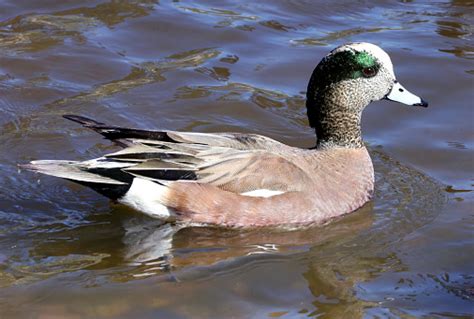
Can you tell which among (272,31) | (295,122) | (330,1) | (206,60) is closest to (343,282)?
(295,122)

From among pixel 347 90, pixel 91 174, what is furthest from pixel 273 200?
pixel 91 174

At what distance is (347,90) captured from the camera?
627cm

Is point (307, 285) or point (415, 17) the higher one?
point (415, 17)

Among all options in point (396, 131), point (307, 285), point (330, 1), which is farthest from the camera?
point (330, 1)

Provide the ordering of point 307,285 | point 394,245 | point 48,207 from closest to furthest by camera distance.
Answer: point 307,285, point 394,245, point 48,207

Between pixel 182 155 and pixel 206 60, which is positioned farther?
pixel 206 60

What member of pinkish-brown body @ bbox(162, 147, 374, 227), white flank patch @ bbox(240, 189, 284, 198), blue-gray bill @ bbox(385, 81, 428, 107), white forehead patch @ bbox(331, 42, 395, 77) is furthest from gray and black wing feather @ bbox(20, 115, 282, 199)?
blue-gray bill @ bbox(385, 81, 428, 107)

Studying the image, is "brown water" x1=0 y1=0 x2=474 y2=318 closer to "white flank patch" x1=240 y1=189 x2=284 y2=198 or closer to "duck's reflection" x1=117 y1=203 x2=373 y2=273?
"duck's reflection" x1=117 y1=203 x2=373 y2=273

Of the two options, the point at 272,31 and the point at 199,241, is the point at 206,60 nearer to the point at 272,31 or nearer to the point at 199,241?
the point at 272,31

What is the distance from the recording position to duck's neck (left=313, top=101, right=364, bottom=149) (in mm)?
6332

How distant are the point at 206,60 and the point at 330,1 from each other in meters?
1.87

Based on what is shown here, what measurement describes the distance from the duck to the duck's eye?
12 cm

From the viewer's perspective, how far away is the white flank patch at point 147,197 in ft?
18.9

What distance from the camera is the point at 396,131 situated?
283 inches
